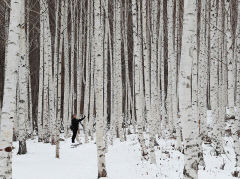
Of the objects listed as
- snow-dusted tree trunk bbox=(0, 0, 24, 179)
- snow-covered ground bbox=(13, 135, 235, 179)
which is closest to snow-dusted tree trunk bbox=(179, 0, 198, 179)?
snow-covered ground bbox=(13, 135, 235, 179)

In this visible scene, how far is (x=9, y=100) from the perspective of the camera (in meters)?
5.76

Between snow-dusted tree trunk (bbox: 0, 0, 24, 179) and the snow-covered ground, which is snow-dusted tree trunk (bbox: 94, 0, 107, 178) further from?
snow-dusted tree trunk (bbox: 0, 0, 24, 179)

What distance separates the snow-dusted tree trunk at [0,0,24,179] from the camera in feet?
18.3

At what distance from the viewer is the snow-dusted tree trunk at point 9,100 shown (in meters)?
5.57

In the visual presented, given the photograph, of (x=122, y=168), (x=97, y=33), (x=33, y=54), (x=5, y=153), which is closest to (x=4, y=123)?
(x=5, y=153)

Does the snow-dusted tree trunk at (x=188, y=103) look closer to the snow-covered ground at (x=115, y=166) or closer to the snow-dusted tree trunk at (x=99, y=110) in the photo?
the snow-covered ground at (x=115, y=166)

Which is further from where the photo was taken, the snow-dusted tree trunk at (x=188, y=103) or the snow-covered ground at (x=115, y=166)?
the snow-covered ground at (x=115, y=166)

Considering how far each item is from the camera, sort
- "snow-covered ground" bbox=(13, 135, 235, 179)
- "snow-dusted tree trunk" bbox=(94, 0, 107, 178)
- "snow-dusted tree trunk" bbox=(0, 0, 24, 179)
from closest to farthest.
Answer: "snow-dusted tree trunk" bbox=(0, 0, 24, 179)
"snow-dusted tree trunk" bbox=(94, 0, 107, 178)
"snow-covered ground" bbox=(13, 135, 235, 179)

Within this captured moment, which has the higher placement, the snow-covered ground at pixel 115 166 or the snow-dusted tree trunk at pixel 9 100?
the snow-dusted tree trunk at pixel 9 100

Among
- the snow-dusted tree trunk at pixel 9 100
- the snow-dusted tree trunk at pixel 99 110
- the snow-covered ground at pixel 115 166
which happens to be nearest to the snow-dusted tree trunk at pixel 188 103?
the snow-covered ground at pixel 115 166

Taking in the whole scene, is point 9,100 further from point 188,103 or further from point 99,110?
point 188,103

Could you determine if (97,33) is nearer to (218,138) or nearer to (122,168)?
(122,168)

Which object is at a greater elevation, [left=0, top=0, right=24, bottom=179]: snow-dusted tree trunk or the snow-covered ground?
[left=0, top=0, right=24, bottom=179]: snow-dusted tree trunk

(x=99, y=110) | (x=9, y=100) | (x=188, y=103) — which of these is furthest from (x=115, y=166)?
(x=188, y=103)
